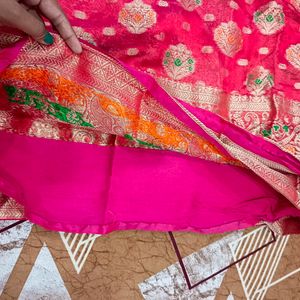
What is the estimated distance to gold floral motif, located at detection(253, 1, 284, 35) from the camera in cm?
112

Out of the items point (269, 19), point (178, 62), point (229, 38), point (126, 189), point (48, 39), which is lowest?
point (126, 189)

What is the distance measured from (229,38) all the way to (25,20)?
1.91ft

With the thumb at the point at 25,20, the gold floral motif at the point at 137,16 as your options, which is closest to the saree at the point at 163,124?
the gold floral motif at the point at 137,16

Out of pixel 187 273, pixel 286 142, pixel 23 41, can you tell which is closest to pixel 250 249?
pixel 187 273

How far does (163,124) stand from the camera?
39.4 inches

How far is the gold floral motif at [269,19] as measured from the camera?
112 cm

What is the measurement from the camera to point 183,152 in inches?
41.1

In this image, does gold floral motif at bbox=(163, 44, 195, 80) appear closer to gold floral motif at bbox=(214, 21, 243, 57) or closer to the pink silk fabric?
gold floral motif at bbox=(214, 21, 243, 57)

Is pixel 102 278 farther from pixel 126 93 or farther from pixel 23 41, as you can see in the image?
pixel 23 41

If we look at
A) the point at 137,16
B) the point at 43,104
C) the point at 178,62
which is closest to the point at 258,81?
the point at 178,62

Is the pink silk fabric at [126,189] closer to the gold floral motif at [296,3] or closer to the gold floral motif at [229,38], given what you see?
the gold floral motif at [229,38]

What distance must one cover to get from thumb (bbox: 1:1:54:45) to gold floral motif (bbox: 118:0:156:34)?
24 cm

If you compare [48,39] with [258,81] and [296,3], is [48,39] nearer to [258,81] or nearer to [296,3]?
[258,81]

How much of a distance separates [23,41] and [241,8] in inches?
23.7
